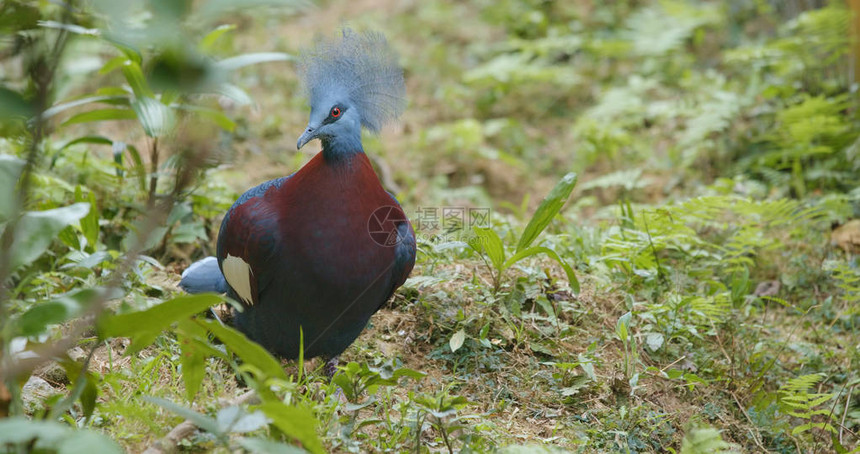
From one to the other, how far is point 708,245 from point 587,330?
48.1 inches

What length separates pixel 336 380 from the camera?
2.62 metres

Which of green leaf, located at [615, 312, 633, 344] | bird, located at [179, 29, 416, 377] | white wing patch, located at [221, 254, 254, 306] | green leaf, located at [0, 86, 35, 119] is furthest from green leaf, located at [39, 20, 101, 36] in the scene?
green leaf, located at [615, 312, 633, 344]

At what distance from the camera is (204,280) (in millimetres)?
3402

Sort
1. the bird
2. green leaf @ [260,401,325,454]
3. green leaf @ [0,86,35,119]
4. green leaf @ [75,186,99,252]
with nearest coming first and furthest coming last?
1. green leaf @ [0,86,35,119]
2. green leaf @ [260,401,325,454]
3. the bird
4. green leaf @ [75,186,99,252]

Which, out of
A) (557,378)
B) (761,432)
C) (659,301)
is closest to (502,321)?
(557,378)

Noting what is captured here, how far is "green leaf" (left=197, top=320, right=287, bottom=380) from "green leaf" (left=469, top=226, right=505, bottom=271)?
4.39 ft

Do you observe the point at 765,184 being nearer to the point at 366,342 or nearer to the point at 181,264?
the point at 366,342

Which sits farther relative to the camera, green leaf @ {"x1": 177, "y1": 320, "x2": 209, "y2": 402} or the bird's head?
the bird's head

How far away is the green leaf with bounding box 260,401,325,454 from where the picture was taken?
77.1 inches

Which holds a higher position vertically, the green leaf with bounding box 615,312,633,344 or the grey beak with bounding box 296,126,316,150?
the grey beak with bounding box 296,126,316,150

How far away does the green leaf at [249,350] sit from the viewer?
211 centimetres

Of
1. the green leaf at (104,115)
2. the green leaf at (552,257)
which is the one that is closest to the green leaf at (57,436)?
the green leaf at (552,257)

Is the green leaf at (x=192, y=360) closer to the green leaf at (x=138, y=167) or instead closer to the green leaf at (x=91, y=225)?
the green leaf at (x=91, y=225)

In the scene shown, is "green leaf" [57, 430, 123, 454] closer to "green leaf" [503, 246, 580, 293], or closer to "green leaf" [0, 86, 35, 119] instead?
"green leaf" [0, 86, 35, 119]
